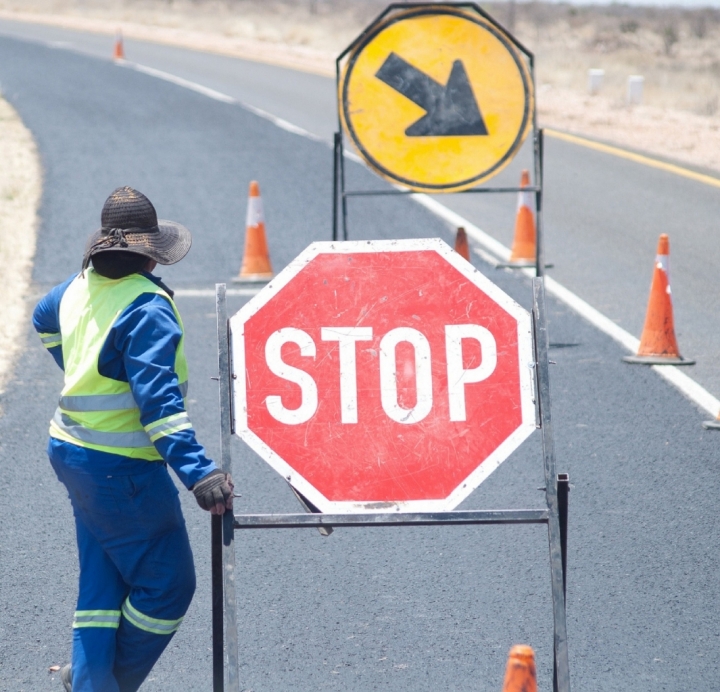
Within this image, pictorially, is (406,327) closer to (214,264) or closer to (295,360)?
(295,360)

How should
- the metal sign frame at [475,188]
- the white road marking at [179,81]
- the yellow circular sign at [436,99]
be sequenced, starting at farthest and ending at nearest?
the white road marking at [179,81] < the yellow circular sign at [436,99] < the metal sign frame at [475,188]

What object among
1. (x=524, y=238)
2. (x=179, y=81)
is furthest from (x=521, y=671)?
(x=179, y=81)

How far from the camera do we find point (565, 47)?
4991 cm

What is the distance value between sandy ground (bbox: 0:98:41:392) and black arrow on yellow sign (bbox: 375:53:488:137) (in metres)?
3.38

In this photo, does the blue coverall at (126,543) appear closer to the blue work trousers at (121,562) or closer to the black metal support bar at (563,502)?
the blue work trousers at (121,562)

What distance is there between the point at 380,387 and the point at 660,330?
16.9 feet

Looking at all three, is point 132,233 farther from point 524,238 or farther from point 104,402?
point 524,238

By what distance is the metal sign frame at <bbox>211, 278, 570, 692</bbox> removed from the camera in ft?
11.8

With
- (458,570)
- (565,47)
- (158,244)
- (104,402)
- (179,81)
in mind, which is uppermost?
(565,47)

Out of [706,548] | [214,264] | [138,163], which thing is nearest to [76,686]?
[706,548]

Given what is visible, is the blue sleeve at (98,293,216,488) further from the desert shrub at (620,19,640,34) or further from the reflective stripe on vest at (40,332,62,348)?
the desert shrub at (620,19,640,34)

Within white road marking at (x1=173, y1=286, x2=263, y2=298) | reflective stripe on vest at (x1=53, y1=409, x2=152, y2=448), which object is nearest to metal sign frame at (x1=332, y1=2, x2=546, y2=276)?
white road marking at (x1=173, y1=286, x2=263, y2=298)

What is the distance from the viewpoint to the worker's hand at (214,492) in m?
3.55

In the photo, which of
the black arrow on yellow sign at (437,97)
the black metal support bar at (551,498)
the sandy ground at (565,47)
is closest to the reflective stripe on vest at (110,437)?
the black metal support bar at (551,498)
